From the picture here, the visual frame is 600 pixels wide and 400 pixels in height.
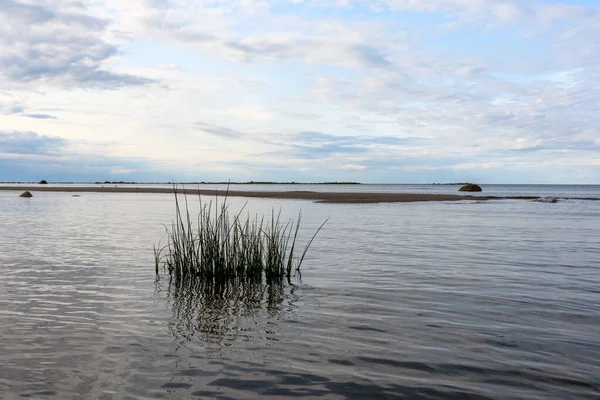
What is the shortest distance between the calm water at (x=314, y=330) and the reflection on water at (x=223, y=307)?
31 millimetres

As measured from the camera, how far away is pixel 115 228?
18.3 m

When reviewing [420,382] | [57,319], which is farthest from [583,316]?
[57,319]

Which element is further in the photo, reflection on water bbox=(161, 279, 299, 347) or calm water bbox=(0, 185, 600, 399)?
reflection on water bbox=(161, 279, 299, 347)

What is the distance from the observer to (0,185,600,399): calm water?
4430mm

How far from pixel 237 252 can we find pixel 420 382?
17.7 feet

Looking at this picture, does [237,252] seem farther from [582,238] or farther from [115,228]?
[582,238]

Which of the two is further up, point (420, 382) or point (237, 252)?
point (237, 252)

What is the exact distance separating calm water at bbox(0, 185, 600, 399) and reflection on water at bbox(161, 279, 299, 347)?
31 mm

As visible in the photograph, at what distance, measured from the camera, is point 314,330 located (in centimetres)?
605

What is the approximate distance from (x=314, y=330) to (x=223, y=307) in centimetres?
176

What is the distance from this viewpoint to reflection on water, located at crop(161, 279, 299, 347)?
591 centimetres

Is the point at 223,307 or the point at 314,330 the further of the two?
the point at 223,307

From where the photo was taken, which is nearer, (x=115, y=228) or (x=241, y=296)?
(x=241, y=296)

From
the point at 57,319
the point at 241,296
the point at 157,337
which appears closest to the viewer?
the point at 157,337
